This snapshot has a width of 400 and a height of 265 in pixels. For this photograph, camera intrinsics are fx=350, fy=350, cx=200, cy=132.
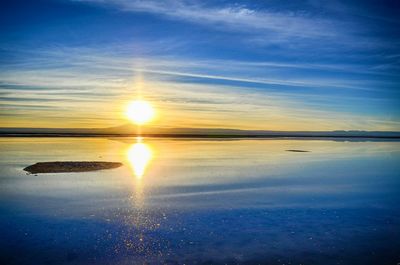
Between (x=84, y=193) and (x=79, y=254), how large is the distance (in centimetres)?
945

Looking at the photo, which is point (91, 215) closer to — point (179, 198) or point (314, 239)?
point (179, 198)

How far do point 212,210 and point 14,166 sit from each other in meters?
22.9

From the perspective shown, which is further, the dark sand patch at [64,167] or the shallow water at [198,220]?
the dark sand patch at [64,167]

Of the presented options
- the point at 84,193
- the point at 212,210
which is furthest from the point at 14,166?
the point at 212,210

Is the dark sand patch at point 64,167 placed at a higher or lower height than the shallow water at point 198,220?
higher

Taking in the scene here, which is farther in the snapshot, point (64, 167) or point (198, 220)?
point (64, 167)

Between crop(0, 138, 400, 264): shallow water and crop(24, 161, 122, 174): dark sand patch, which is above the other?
crop(24, 161, 122, 174): dark sand patch

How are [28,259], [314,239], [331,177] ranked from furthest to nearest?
[331,177], [314,239], [28,259]

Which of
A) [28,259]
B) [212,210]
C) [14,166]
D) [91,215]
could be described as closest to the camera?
[28,259]

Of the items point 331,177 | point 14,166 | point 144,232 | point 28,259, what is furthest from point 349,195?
point 14,166

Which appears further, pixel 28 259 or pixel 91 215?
pixel 91 215

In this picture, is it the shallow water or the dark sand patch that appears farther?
the dark sand patch

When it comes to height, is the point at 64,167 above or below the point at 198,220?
above

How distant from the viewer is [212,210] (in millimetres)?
15727
